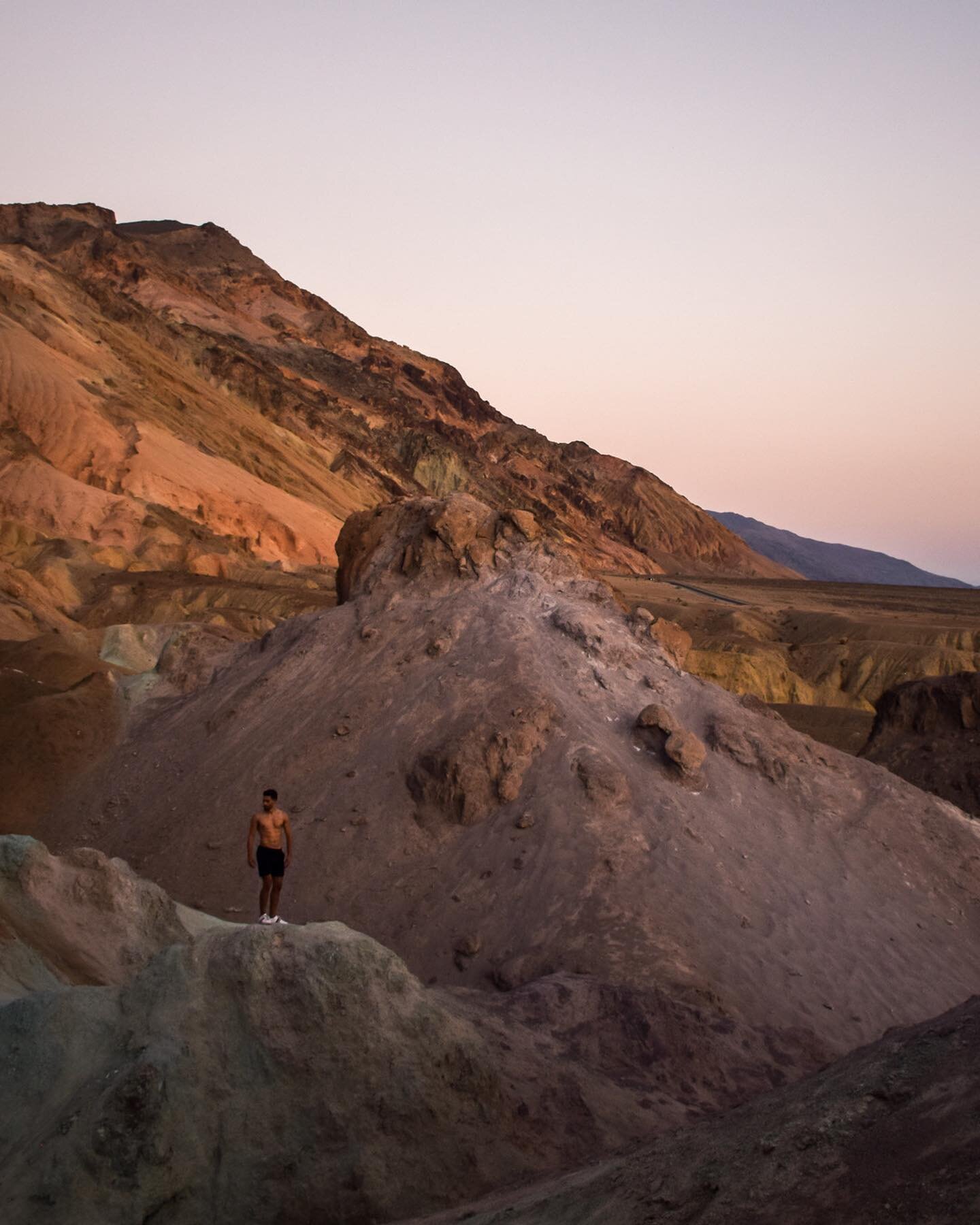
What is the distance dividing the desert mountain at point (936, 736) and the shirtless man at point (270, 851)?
1012 cm

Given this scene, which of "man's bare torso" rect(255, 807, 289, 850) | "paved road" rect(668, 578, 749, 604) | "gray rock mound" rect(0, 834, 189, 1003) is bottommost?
"gray rock mound" rect(0, 834, 189, 1003)

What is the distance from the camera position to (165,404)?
49.7 meters

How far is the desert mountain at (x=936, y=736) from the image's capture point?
14992 mm

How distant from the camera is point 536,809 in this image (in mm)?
9883

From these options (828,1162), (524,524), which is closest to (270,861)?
(828,1162)

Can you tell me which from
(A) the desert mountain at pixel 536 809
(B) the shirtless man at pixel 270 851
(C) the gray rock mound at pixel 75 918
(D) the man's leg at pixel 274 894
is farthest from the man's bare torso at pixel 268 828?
(A) the desert mountain at pixel 536 809

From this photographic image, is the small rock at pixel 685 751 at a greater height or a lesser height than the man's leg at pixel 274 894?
greater

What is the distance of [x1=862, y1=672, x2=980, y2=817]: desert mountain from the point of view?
15.0 m

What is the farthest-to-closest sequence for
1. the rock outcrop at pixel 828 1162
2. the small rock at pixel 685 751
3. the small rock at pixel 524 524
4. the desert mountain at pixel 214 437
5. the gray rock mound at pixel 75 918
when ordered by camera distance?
the desert mountain at pixel 214 437, the small rock at pixel 524 524, the small rock at pixel 685 751, the gray rock mound at pixel 75 918, the rock outcrop at pixel 828 1162

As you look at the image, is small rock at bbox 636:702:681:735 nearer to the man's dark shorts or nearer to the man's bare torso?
the man's bare torso

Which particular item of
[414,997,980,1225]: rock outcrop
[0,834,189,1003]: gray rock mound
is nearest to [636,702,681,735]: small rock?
[0,834,189,1003]: gray rock mound

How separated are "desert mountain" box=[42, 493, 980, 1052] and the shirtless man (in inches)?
57.2

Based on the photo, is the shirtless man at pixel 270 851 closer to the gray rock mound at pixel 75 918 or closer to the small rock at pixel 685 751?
the gray rock mound at pixel 75 918

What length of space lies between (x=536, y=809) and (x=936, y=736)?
838cm
